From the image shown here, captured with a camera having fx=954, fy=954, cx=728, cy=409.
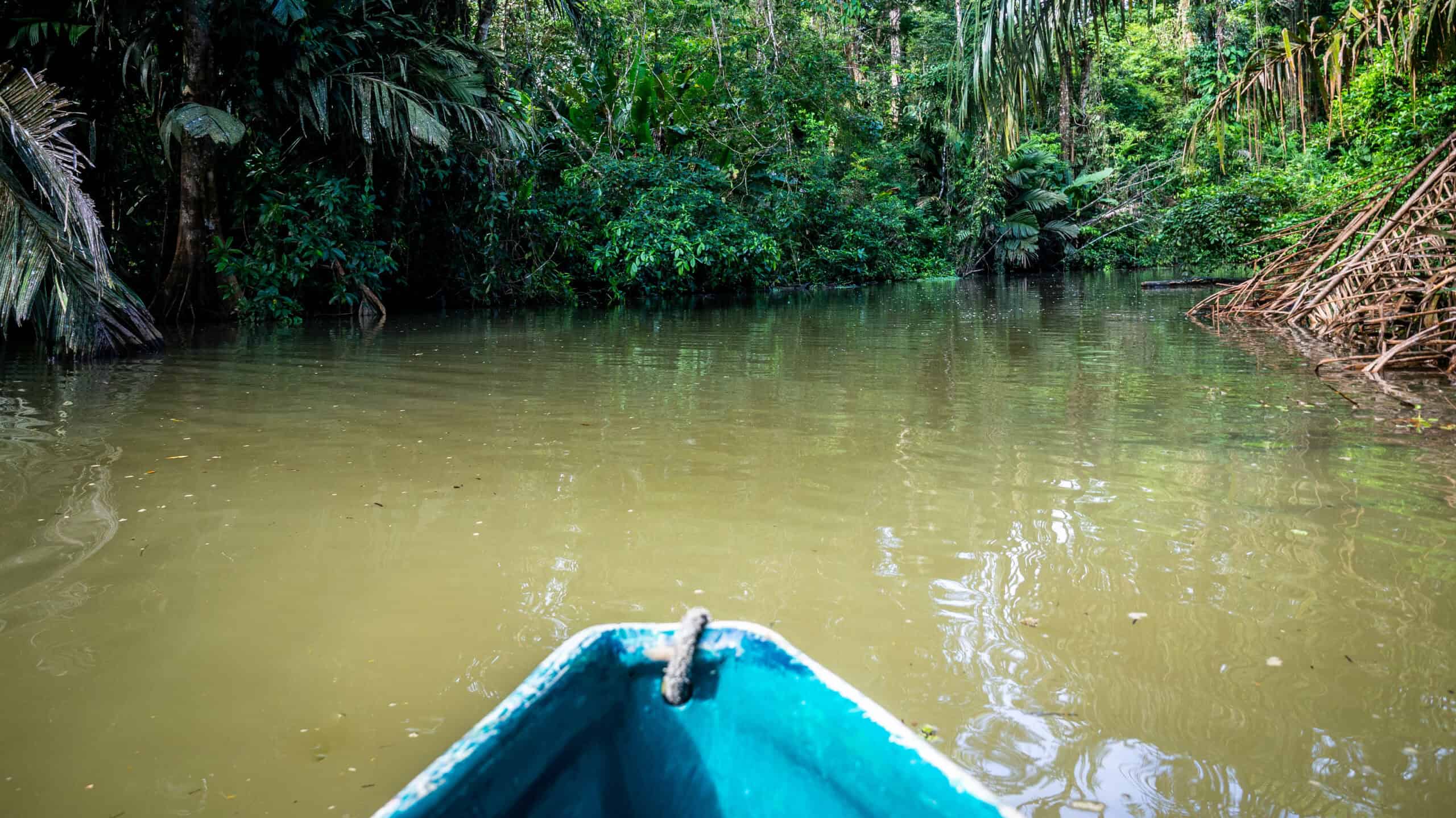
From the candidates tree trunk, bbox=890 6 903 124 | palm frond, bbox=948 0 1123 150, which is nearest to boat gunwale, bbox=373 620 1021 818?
palm frond, bbox=948 0 1123 150

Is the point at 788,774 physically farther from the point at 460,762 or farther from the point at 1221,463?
the point at 1221,463

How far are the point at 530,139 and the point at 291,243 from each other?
4.01 m

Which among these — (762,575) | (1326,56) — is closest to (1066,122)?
(1326,56)

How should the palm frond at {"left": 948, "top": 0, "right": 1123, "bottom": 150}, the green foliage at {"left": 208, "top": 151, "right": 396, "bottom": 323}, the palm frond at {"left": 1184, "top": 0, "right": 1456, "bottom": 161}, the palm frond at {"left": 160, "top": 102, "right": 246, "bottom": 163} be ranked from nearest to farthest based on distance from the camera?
the palm frond at {"left": 948, "top": 0, "right": 1123, "bottom": 150}
the palm frond at {"left": 1184, "top": 0, "right": 1456, "bottom": 161}
the palm frond at {"left": 160, "top": 102, "right": 246, "bottom": 163}
the green foliage at {"left": 208, "top": 151, "right": 396, "bottom": 323}

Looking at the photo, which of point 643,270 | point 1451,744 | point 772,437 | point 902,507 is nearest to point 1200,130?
point 643,270

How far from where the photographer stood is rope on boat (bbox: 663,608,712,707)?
5.29 feet

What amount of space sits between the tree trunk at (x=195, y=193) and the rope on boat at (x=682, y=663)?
1165 centimetres

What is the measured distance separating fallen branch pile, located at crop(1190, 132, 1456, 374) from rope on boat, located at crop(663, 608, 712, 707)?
6.72 m

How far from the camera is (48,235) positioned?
7.90 m

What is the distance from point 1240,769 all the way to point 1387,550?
1682 mm

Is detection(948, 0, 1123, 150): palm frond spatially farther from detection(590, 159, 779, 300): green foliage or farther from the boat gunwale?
detection(590, 159, 779, 300): green foliage

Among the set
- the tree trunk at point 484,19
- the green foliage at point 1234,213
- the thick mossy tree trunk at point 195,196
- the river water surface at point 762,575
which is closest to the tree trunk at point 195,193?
the thick mossy tree trunk at point 195,196

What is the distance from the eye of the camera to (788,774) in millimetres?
1537

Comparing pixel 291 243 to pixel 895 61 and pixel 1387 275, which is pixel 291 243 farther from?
pixel 895 61
